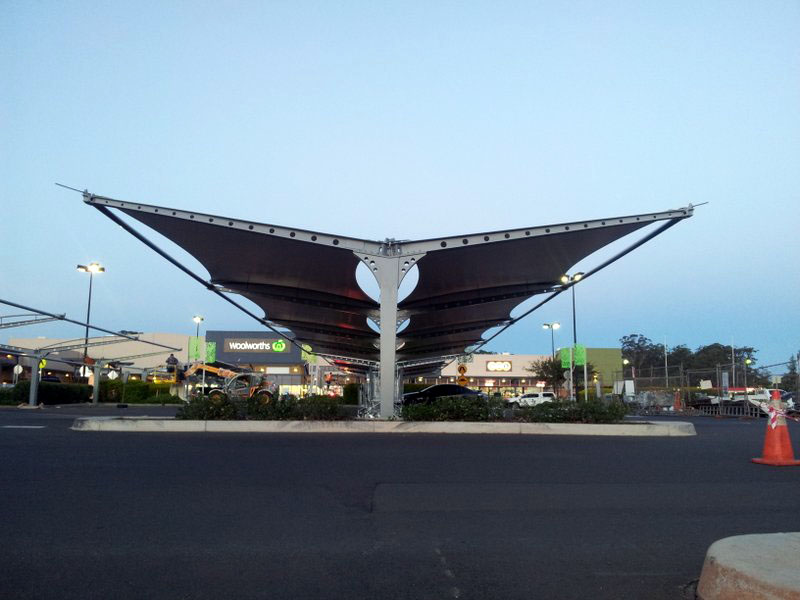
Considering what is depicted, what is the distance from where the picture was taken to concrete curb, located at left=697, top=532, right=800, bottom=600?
4285 millimetres

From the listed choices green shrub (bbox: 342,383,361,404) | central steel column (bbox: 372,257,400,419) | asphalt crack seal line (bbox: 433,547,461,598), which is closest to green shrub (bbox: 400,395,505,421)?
central steel column (bbox: 372,257,400,419)

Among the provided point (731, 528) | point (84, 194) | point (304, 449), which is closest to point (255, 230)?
point (84, 194)

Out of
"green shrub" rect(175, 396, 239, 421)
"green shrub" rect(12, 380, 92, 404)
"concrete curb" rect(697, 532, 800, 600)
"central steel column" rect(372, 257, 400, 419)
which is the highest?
"central steel column" rect(372, 257, 400, 419)

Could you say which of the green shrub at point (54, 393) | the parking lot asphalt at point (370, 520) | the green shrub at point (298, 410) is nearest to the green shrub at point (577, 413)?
the green shrub at point (298, 410)

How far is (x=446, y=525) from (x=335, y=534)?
114 centimetres

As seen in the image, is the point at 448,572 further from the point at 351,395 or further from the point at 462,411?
the point at 351,395

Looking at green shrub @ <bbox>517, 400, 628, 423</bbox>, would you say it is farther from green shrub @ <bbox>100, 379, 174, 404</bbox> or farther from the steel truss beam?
green shrub @ <bbox>100, 379, 174, 404</bbox>

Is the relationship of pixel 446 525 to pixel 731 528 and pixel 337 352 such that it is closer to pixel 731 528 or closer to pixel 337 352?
pixel 731 528

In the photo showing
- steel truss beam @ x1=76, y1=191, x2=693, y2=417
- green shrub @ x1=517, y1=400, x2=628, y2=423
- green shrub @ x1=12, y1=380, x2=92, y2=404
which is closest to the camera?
green shrub @ x1=517, y1=400, x2=628, y2=423

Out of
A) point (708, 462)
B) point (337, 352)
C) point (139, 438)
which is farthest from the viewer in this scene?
point (337, 352)

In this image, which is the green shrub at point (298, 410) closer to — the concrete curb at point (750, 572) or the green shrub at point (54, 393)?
the concrete curb at point (750, 572)

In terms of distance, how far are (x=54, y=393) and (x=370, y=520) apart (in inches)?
1872

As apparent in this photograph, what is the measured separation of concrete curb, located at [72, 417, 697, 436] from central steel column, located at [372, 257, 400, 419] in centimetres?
335

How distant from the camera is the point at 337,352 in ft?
171
